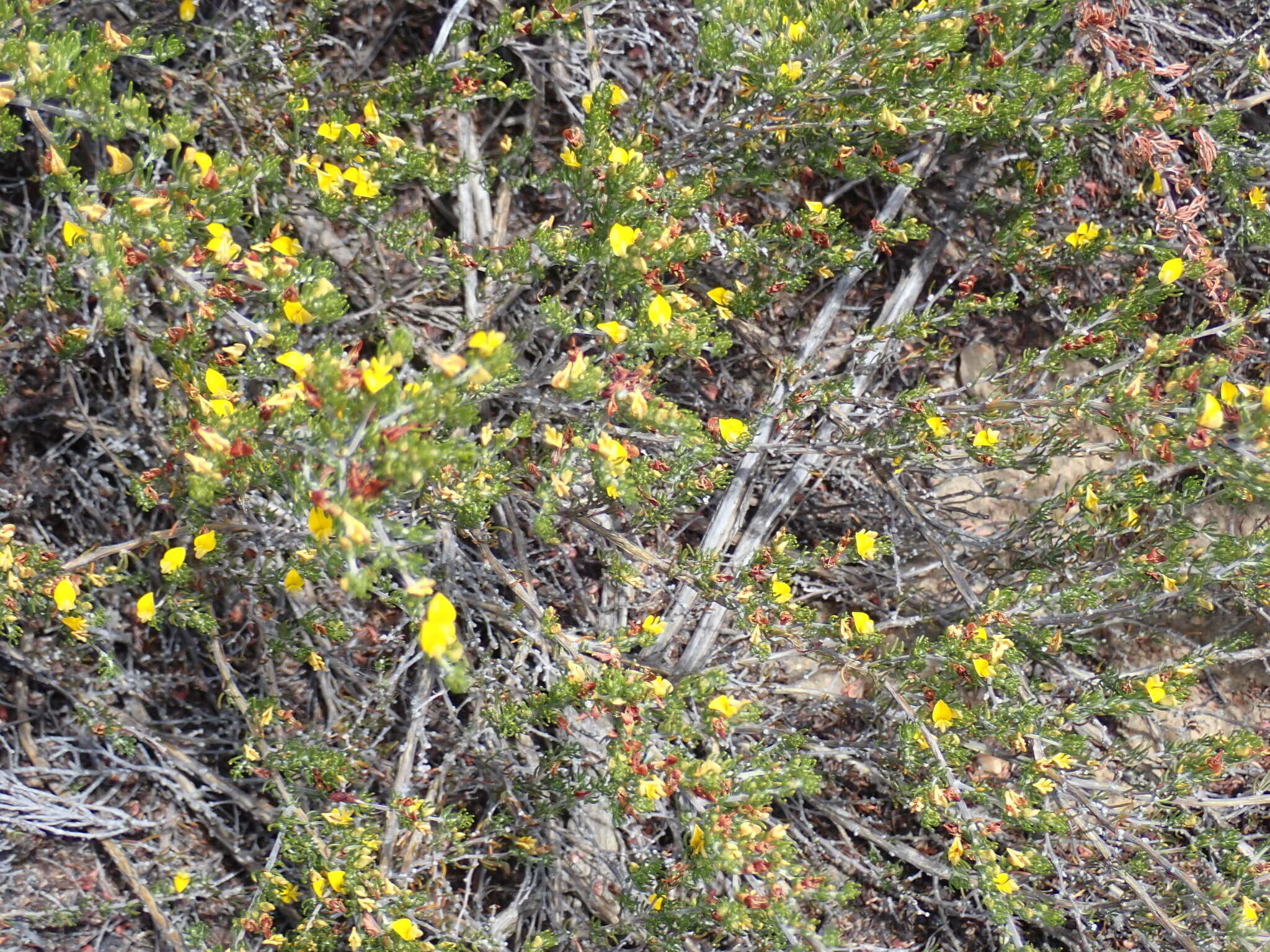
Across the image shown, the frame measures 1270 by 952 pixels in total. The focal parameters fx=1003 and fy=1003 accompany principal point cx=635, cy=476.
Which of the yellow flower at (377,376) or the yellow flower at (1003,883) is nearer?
the yellow flower at (377,376)

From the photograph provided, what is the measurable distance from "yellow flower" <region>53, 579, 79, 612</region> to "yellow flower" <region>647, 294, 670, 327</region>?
5.14ft

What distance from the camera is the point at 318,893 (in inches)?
101

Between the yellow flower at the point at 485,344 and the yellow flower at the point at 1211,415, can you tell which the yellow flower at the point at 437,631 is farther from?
the yellow flower at the point at 1211,415

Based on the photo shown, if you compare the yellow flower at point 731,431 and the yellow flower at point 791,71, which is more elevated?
the yellow flower at point 791,71

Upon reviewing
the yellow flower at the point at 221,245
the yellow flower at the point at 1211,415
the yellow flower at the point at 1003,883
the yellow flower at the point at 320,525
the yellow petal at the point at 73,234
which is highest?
the yellow petal at the point at 73,234

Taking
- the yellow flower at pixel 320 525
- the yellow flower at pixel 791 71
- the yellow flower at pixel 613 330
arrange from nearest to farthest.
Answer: the yellow flower at pixel 320 525 < the yellow flower at pixel 613 330 < the yellow flower at pixel 791 71

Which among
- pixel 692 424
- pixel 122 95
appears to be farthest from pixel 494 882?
pixel 122 95

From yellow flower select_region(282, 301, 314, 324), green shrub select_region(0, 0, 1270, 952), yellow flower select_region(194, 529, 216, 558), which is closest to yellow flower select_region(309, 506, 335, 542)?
green shrub select_region(0, 0, 1270, 952)

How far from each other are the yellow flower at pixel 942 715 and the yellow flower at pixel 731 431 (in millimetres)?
891

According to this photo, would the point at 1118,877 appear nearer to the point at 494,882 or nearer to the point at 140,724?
the point at 494,882

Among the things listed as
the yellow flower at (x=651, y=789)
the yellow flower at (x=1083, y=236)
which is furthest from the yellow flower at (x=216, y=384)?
the yellow flower at (x=1083, y=236)

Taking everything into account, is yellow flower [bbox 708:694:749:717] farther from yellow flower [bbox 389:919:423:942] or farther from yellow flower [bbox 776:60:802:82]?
yellow flower [bbox 776:60:802:82]

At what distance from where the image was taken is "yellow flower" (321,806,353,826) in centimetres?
262

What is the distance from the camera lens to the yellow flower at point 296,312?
7.09 feet
